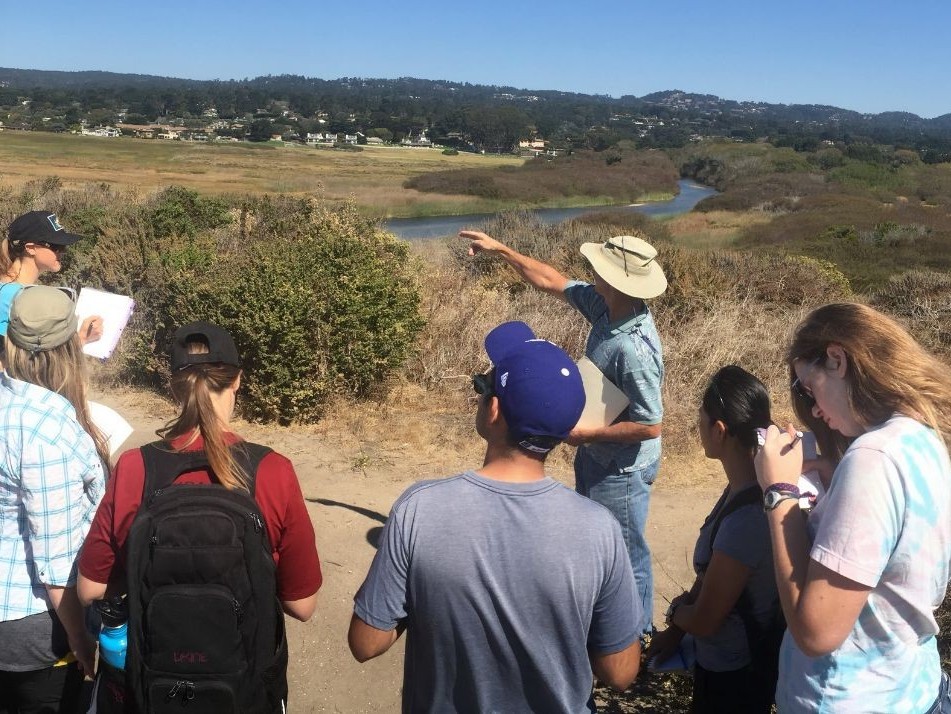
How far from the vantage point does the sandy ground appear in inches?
137

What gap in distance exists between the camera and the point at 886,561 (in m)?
1.70

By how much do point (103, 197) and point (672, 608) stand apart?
15.4 metres

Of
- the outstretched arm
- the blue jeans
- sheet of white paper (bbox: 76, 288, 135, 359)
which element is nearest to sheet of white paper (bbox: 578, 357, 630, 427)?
the blue jeans

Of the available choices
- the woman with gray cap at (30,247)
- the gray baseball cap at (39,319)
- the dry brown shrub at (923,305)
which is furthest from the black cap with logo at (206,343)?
the dry brown shrub at (923,305)

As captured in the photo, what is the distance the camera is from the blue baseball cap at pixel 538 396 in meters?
1.76

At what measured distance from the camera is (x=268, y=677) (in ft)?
6.67

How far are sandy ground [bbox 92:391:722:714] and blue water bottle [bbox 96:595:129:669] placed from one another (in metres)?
1.53

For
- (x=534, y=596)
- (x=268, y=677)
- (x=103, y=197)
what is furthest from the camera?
(x=103, y=197)

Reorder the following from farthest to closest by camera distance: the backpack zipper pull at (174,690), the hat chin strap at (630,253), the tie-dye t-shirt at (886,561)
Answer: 1. the hat chin strap at (630,253)
2. the backpack zipper pull at (174,690)
3. the tie-dye t-shirt at (886,561)

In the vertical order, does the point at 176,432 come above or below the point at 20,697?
above

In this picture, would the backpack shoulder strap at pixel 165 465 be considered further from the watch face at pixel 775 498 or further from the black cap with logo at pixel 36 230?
the black cap with logo at pixel 36 230

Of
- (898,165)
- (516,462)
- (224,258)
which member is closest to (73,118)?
(898,165)

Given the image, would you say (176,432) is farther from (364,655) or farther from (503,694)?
(503,694)

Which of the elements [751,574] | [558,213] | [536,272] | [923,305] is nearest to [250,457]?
[751,574]
